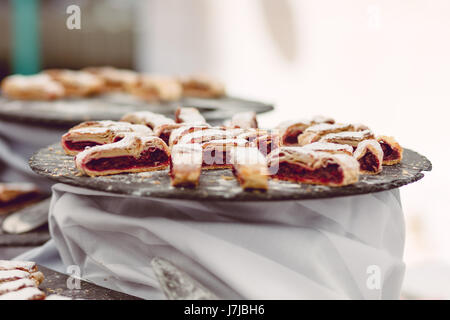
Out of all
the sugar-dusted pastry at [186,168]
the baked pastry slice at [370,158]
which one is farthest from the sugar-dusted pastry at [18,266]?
the baked pastry slice at [370,158]

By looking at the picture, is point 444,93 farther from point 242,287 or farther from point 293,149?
point 242,287

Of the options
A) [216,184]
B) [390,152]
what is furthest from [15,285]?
[390,152]

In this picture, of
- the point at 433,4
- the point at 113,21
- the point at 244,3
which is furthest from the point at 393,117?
the point at 113,21

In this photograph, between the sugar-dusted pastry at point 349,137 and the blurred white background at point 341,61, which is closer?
the sugar-dusted pastry at point 349,137

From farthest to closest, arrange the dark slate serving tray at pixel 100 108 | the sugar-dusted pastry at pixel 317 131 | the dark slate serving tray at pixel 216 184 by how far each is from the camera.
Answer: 1. the dark slate serving tray at pixel 100 108
2. the sugar-dusted pastry at pixel 317 131
3. the dark slate serving tray at pixel 216 184

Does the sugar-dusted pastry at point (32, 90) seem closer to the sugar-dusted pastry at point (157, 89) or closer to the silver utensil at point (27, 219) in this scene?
the sugar-dusted pastry at point (157, 89)

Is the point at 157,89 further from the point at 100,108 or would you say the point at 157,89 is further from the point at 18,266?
the point at 18,266

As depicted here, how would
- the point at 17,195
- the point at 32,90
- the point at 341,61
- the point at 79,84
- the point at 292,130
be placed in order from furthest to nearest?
the point at 341,61 → the point at 79,84 → the point at 32,90 → the point at 17,195 → the point at 292,130
